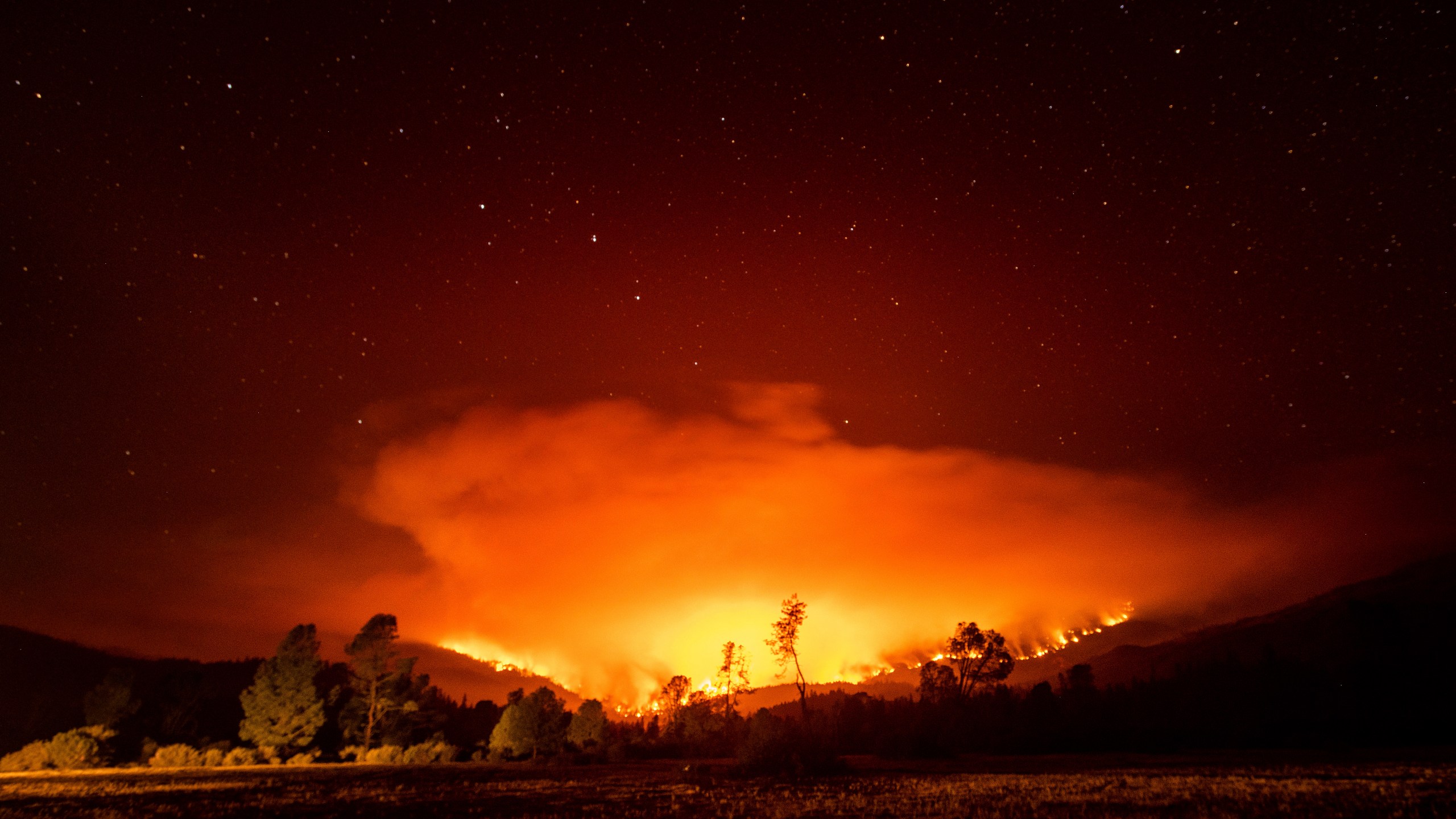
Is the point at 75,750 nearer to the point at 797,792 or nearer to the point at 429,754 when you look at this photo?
the point at 429,754

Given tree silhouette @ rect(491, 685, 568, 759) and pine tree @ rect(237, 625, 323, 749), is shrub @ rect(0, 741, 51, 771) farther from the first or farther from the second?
tree silhouette @ rect(491, 685, 568, 759)

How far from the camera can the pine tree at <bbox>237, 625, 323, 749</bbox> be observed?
56656mm

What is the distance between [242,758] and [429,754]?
534 inches

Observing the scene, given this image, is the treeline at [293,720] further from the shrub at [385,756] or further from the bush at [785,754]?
the bush at [785,754]

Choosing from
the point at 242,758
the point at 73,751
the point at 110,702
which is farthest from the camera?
the point at 110,702

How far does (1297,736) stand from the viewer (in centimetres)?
6216


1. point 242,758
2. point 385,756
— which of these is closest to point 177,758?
point 242,758

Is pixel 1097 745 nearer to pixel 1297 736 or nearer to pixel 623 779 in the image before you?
pixel 1297 736

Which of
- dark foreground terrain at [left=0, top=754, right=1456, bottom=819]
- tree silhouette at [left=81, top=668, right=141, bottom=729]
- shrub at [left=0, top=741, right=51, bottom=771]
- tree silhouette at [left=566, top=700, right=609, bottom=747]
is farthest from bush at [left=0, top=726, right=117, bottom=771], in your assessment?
tree silhouette at [left=566, top=700, right=609, bottom=747]

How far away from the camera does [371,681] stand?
60.5 metres

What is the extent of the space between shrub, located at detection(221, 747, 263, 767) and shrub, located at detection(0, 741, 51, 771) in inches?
382

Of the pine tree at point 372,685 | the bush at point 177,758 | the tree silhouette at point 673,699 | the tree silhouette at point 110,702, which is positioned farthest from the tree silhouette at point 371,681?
the tree silhouette at point 673,699

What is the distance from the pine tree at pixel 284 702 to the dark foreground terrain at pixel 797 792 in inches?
416

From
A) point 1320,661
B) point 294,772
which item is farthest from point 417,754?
point 1320,661
